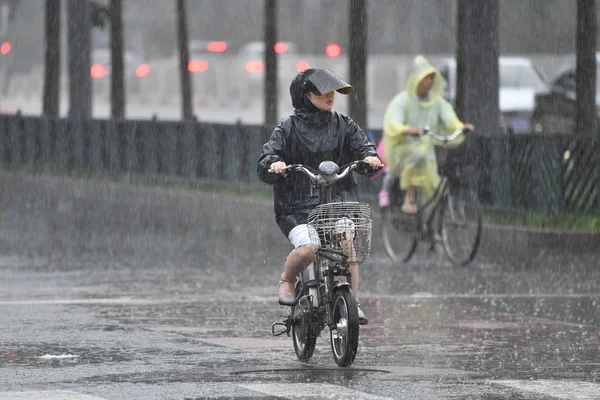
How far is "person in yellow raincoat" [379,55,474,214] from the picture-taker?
637 inches

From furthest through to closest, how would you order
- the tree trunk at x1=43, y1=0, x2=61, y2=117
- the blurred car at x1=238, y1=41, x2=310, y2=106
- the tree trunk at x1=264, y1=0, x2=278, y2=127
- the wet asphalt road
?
the blurred car at x1=238, y1=41, x2=310, y2=106 → the tree trunk at x1=43, y1=0, x2=61, y2=117 → the tree trunk at x1=264, y1=0, x2=278, y2=127 → the wet asphalt road

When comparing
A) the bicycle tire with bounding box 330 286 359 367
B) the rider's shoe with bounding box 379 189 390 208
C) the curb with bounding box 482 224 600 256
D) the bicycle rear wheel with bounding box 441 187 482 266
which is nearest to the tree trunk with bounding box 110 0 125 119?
the curb with bounding box 482 224 600 256

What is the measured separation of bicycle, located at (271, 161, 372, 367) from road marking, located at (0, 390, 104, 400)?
157cm

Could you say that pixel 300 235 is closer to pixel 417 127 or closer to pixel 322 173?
pixel 322 173

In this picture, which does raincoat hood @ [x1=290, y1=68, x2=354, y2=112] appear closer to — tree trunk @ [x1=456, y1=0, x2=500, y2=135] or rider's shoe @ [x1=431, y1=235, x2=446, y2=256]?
rider's shoe @ [x1=431, y1=235, x2=446, y2=256]

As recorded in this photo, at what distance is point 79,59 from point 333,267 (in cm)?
2399

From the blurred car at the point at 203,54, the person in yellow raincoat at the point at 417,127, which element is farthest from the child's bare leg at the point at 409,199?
the blurred car at the point at 203,54

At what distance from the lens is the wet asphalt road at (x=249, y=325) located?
8.73 meters

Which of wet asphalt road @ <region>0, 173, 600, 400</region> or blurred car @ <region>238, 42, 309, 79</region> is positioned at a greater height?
blurred car @ <region>238, 42, 309, 79</region>

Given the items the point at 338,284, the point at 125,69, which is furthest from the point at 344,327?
the point at 125,69

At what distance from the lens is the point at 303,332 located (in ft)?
32.0

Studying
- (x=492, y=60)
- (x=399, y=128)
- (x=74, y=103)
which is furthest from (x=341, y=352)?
(x=74, y=103)

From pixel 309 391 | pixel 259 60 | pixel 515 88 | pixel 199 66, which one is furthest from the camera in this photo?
pixel 259 60

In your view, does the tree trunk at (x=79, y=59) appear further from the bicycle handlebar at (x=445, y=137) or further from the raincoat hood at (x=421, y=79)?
the bicycle handlebar at (x=445, y=137)
